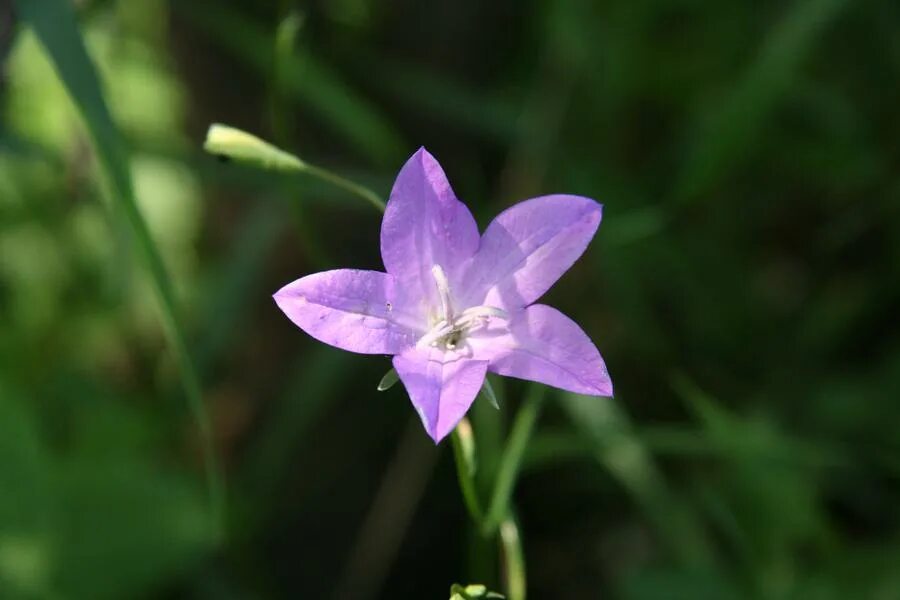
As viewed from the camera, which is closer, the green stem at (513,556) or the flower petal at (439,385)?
the flower petal at (439,385)

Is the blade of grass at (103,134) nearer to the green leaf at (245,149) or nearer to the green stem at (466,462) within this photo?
the green leaf at (245,149)

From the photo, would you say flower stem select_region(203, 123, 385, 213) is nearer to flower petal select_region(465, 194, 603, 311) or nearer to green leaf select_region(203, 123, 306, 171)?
green leaf select_region(203, 123, 306, 171)

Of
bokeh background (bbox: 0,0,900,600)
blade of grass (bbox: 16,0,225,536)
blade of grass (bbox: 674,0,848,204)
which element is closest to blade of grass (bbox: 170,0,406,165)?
bokeh background (bbox: 0,0,900,600)

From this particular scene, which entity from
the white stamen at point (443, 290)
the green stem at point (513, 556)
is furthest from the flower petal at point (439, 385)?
the green stem at point (513, 556)

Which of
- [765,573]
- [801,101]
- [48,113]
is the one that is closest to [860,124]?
[801,101]

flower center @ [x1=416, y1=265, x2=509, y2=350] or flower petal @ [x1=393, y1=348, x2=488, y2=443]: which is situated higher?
flower center @ [x1=416, y1=265, x2=509, y2=350]

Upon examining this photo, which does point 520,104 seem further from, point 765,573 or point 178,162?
point 765,573
